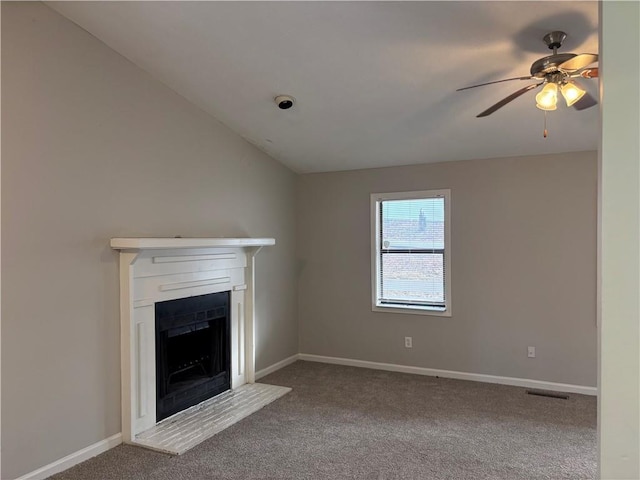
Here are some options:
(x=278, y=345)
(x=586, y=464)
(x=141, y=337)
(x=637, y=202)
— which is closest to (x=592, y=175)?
(x=586, y=464)

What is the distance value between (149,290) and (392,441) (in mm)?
2080

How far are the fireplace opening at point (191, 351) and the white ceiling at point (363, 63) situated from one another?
173 cm

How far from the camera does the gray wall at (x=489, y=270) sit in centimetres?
411

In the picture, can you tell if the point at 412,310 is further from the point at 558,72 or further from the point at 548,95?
the point at 558,72

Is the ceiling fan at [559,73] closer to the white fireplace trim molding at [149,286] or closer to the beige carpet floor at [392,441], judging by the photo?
the beige carpet floor at [392,441]

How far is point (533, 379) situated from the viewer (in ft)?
14.0

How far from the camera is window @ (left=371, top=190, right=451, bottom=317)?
4672 millimetres

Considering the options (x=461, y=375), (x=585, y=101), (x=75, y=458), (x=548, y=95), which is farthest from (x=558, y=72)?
(x=75, y=458)

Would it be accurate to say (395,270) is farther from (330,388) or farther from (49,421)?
(49,421)

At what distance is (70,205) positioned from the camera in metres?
2.81

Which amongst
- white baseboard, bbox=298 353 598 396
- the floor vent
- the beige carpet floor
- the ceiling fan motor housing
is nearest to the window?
white baseboard, bbox=298 353 598 396

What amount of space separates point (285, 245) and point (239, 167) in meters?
1.19

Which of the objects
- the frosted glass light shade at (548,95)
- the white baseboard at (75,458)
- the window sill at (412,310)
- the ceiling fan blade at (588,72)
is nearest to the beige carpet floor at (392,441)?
the white baseboard at (75,458)

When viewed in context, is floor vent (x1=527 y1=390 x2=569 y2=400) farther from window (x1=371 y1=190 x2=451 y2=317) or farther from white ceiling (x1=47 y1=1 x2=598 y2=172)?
white ceiling (x1=47 y1=1 x2=598 y2=172)
